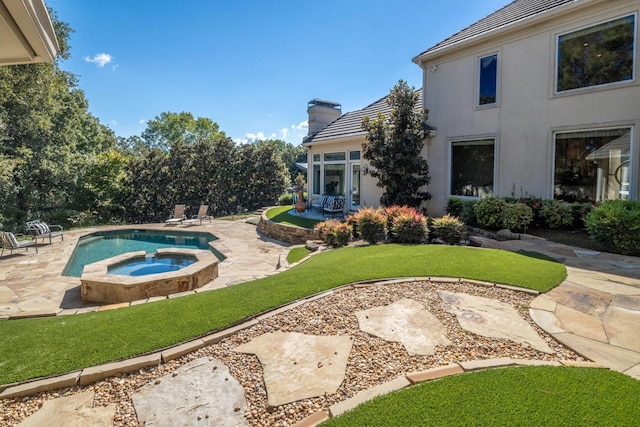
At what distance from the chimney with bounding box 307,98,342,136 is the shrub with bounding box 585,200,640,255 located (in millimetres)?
14549

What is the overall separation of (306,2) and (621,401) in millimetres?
15269

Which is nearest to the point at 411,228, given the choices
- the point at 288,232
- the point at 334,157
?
the point at 288,232

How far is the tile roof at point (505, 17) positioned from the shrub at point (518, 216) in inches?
245

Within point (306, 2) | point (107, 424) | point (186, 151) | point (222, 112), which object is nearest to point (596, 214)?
point (107, 424)

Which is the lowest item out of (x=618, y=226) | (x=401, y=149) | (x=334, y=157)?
(x=618, y=226)

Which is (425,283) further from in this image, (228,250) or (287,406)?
(228,250)

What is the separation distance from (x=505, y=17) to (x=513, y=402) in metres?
13.8

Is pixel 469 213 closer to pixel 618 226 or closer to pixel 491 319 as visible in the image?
pixel 618 226

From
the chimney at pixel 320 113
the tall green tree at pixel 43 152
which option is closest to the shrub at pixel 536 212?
the chimney at pixel 320 113

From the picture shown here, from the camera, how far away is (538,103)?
1070cm

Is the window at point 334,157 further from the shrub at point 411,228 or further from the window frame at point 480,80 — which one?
the shrub at point 411,228

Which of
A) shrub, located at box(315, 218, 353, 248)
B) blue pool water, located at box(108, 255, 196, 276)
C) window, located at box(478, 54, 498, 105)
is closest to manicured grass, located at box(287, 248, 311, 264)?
shrub, located at box(315, 218, 353, 248)

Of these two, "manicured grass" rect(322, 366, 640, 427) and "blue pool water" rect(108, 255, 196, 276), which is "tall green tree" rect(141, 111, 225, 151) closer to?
"blue pool water" rect(108, 255, 196, 276)

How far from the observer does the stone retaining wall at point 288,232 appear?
1294cm
